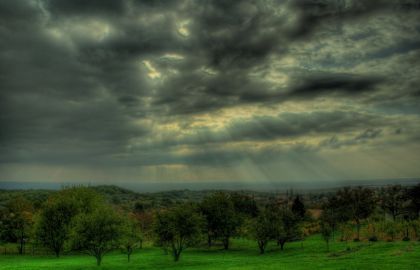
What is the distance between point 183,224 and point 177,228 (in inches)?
75.9

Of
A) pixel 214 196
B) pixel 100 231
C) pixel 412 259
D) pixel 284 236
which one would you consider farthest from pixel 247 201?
pixel 412 259

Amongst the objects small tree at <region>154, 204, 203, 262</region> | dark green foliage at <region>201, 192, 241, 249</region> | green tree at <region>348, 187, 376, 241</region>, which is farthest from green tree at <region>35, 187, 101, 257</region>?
green tree at <region>348, 187, 376, 241</region>

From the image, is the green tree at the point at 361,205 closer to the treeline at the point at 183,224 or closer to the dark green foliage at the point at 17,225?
the treeline at the point at 183,224

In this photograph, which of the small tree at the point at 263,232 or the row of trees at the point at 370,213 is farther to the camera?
the row of trees at the point at 370,213

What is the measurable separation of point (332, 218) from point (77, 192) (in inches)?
3313

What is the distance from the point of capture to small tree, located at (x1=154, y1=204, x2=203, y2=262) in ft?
252

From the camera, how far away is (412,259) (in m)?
52.0

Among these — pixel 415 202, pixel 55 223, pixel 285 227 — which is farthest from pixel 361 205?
pixel 55 223

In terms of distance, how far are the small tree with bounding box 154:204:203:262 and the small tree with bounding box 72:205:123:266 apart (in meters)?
9.77

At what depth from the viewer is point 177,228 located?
77.9m

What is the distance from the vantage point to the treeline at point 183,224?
7319 cm

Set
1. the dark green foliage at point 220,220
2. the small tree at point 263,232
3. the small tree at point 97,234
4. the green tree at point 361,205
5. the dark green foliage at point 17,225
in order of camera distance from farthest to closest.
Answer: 1. the dark green foliage at point 17,225
2. the green tree at point 361,205
3. the dark green foliage at point 220,220
4. the small tree at point 263,232
5. the small tree at point 97,234

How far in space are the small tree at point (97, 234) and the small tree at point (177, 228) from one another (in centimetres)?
977

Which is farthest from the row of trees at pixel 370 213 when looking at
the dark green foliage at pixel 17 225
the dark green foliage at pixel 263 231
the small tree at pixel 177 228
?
the dark green foliage at pixel 17 225
